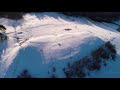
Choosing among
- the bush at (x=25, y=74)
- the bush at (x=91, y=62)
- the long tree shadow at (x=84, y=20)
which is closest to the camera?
the bush at (x=25, y=74)

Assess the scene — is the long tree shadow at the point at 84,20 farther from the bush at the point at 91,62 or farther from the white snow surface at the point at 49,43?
the bush at the point at 91,62

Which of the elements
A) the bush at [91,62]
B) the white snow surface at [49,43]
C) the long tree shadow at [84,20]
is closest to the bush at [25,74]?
the white snow surface at [49,43]

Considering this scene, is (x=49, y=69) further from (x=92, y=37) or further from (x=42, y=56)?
(x=92, y=37)

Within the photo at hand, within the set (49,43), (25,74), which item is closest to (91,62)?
(49,43)

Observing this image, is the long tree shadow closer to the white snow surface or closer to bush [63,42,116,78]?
the white snow surface

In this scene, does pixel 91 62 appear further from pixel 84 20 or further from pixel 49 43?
pixel 84 20

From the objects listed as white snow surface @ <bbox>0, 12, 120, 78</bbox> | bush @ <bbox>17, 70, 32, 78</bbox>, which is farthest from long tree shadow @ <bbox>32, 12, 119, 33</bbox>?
bush @ <bbox>17, 70, 32, 78</bbox>
